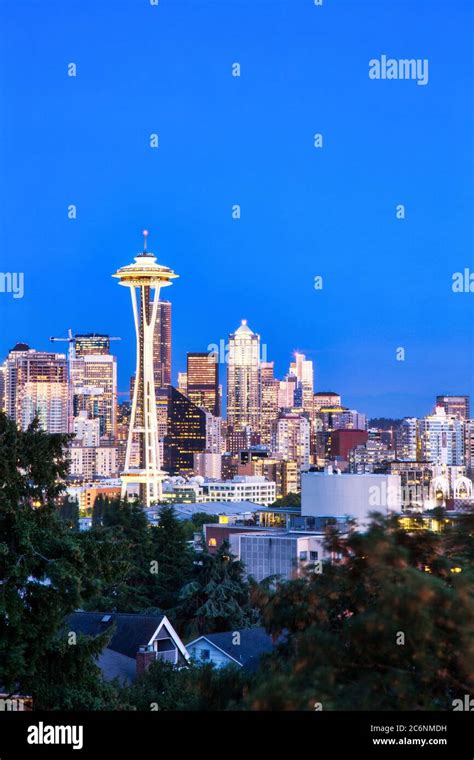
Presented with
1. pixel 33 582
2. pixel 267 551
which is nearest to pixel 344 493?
pixel 267 551

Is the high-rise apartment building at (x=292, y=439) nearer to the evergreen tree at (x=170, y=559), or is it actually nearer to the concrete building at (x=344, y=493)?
the concrete building at (x=344, y=493)

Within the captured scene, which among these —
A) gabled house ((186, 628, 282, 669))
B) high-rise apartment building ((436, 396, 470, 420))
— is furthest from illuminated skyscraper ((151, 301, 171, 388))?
gabled house ((186, 628, 282, 669))

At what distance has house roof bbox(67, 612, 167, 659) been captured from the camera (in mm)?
14909

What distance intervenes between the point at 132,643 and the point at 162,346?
5628 inches

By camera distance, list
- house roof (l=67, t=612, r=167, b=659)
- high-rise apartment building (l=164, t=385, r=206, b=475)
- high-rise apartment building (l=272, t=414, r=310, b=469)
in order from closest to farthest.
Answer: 1. house roof (l=67, t=612, r=167, b=659)
2. high-rise apartment building (l=272, t=414, r=310, b=469)
3. high-rise apartment building (l=164, t=385, r=206, b=475)

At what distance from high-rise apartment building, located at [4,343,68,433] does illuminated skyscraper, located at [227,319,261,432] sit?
80.9 feet

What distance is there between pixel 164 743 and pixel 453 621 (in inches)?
57.6

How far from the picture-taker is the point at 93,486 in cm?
9900

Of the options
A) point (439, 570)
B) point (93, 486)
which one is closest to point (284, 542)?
point (439, 570)

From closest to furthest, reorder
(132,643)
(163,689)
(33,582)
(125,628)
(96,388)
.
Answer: (33,582), (163,689), (132,643), (125,628), (96,388)

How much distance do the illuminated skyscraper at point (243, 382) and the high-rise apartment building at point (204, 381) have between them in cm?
309

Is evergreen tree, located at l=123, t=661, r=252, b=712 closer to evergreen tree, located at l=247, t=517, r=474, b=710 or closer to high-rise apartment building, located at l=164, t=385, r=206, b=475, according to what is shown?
evergreen tree, located at l=247, t=517, r=474, b=710

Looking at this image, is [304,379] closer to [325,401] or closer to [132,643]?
[325,401]

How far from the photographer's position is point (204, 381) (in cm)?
14512
